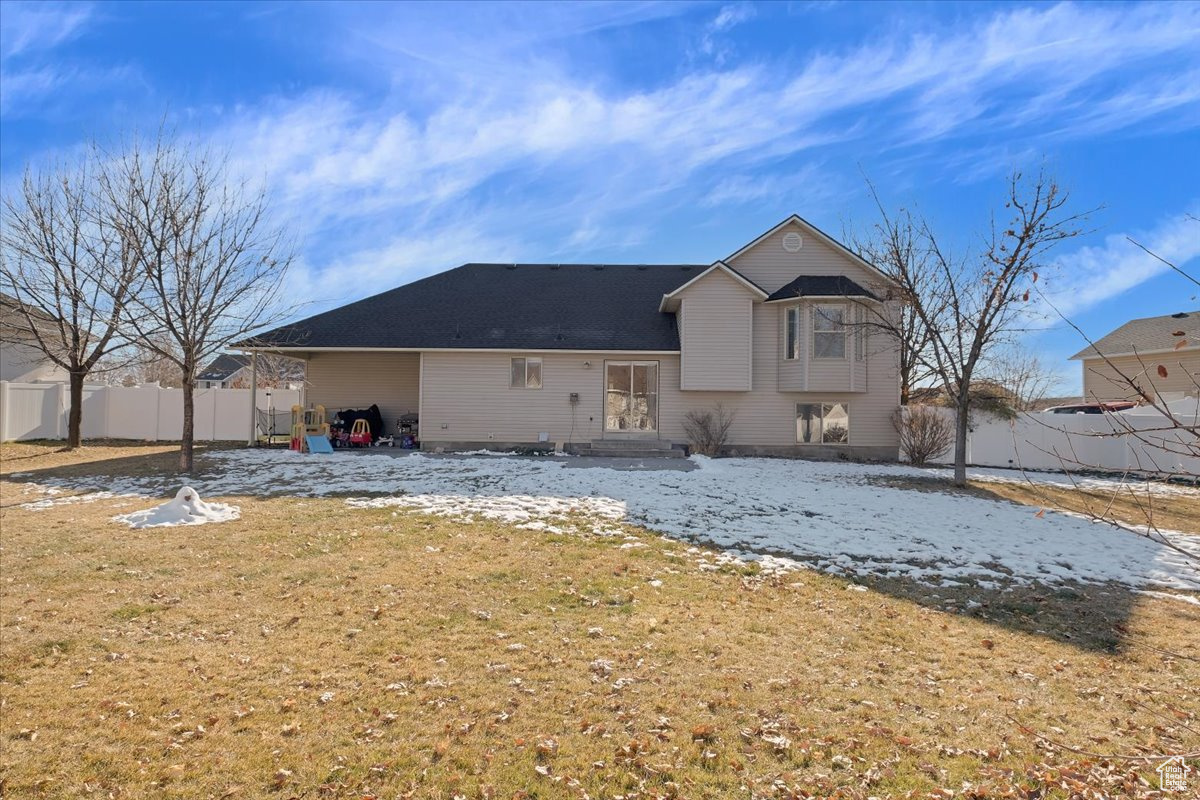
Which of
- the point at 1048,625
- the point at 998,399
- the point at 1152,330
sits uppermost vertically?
the point at 1152,330

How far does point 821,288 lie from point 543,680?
1556 centimetres

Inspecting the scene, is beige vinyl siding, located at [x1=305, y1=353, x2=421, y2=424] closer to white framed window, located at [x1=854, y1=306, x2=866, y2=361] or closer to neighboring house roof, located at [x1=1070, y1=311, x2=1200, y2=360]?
white framed window, located at [x1=854, y1=306, x2=866, y2=361]

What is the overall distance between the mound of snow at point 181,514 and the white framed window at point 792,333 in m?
13.8

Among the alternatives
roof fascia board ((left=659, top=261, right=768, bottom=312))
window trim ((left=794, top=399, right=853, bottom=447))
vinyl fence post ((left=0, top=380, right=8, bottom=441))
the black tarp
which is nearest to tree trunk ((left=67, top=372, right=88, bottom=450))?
vinyl fence post ((left=0, top=380, right=8, bottom=441))

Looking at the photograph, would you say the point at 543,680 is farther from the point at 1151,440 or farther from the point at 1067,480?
the point at 1067,480

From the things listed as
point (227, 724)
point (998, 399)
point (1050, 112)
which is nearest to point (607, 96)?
point (1050, 112)

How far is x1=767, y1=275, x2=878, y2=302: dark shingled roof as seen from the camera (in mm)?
17516

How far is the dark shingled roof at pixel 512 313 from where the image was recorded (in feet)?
60.2

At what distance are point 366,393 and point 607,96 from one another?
12193mm

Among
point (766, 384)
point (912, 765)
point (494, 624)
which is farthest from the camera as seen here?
point (766, 384)

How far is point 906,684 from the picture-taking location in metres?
4.51

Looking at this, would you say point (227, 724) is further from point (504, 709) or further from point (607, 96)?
point (607, 96)

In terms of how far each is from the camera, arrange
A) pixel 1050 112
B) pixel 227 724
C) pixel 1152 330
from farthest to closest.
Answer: pixel 1152 330 < pixel 1050 112 < pixel 227 724

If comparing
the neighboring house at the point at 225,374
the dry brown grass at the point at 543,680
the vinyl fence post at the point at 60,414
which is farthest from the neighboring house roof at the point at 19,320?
the neighboring house at the point at 225,374
